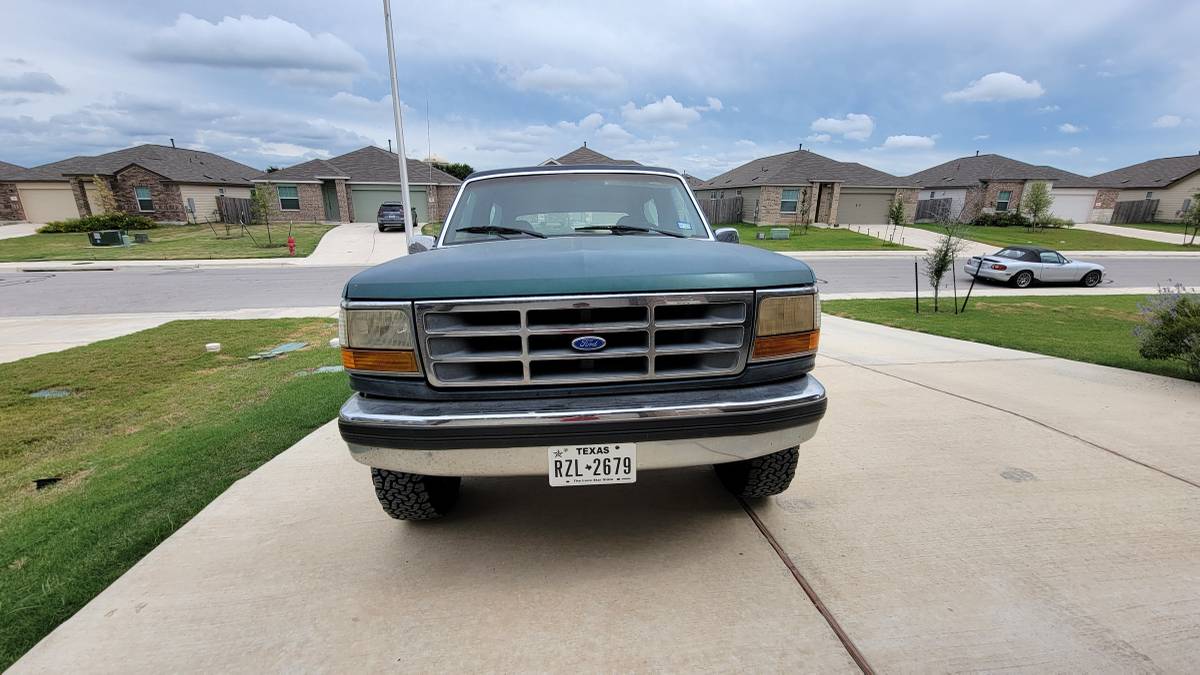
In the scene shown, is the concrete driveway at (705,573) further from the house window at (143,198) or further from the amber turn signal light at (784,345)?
the house window at (143,198)

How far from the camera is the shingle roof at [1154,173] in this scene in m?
37.9

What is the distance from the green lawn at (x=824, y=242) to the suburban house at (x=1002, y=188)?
1114 cm

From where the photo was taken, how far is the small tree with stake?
30.7m

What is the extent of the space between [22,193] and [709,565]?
48176mm

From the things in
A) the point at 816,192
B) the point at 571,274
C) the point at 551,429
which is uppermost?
the point at 816,192

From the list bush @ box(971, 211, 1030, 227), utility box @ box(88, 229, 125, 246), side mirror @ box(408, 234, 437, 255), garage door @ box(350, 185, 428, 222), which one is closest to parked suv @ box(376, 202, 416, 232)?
garage door @ box(350, 185, 428, 222)

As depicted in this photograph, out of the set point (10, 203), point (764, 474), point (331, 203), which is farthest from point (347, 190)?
point (764, 474)

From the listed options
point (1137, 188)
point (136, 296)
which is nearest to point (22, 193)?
point (136, 296)

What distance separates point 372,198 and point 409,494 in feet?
111

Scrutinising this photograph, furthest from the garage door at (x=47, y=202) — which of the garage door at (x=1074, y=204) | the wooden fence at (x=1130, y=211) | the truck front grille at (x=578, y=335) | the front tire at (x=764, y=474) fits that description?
the wooden fence at (x=1130, y=211)

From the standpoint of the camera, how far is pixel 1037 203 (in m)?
30.7

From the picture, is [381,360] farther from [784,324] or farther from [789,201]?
[789,201]

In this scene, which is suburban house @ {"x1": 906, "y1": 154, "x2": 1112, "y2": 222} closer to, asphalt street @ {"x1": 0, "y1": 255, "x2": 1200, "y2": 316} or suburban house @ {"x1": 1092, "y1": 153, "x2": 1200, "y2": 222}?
suburban house @ {"x1": 1092, "y1": 153, "x2": 1200, "y2": 222}

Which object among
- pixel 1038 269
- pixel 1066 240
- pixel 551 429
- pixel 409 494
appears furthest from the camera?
pixel 1066 240
